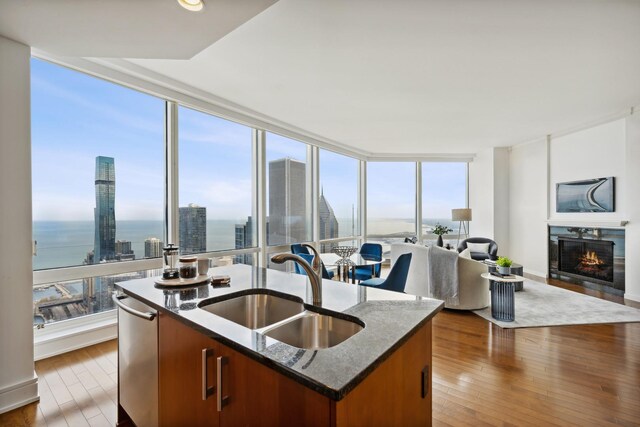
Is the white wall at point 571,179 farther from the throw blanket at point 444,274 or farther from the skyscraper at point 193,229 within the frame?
the skyscraper at point 193,229

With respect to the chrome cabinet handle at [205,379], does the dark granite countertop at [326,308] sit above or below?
above

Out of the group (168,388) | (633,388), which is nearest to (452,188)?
(633,388)

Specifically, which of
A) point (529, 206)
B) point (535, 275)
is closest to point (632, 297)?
point (535, 275)

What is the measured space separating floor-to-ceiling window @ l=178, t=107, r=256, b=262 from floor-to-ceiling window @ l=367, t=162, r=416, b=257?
3.52m

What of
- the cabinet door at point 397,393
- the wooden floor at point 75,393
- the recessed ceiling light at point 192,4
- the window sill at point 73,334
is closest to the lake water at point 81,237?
the window sill at point 73,334

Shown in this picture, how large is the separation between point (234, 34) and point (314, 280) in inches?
85.7

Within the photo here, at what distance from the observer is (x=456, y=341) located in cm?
304

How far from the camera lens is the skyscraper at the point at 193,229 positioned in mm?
3688

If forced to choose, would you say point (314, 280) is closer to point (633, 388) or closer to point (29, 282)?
point (29, 282)

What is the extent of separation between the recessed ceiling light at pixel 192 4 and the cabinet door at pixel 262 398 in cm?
181

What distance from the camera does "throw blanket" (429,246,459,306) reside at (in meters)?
3.84

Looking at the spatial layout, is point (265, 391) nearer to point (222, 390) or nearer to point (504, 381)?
point (222, 390)

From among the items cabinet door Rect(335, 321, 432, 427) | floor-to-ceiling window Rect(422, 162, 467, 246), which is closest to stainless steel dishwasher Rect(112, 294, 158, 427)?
cabinet door Rect(335, 321, 432, 427)

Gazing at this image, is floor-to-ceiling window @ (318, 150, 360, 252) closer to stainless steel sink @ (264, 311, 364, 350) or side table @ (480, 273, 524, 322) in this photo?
side table @ (480, 273, 524, 322)
